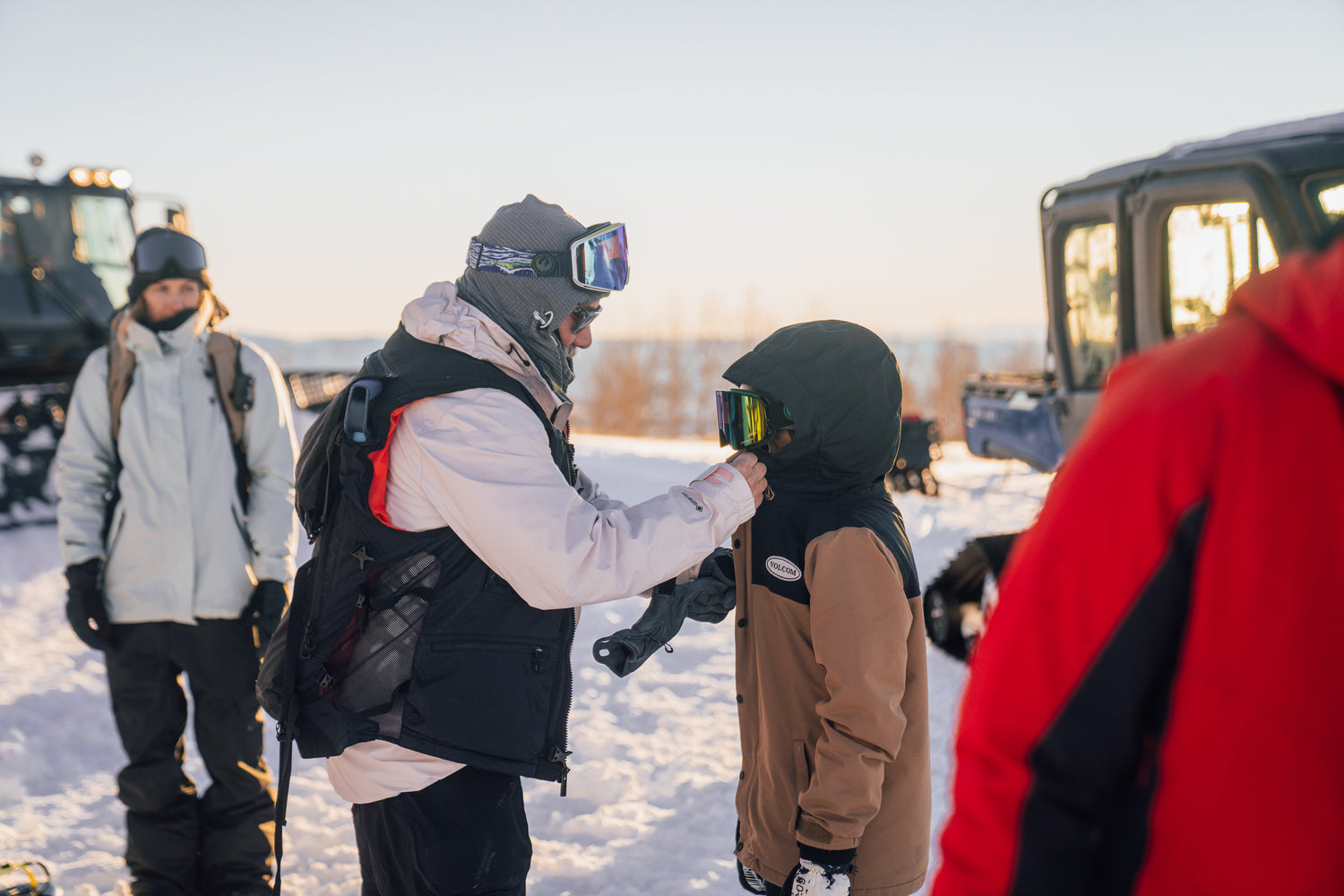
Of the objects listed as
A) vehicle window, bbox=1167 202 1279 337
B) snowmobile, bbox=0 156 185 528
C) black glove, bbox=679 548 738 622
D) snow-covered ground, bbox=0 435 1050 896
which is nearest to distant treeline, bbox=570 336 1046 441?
snowmobile, bbox=0 156 185 528

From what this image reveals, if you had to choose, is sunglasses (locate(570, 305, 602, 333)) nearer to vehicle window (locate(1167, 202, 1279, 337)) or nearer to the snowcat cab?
the snowcat cab

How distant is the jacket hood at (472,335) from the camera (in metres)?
1.95

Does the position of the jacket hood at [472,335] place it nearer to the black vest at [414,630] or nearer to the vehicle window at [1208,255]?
the black vest at [414,630]

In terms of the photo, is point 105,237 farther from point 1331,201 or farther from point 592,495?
point 1331,201

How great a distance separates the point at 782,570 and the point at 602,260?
0.84 metres

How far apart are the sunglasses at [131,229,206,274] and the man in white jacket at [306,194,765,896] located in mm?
1534

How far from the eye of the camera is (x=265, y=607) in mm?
3076

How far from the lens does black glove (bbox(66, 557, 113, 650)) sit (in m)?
2.94

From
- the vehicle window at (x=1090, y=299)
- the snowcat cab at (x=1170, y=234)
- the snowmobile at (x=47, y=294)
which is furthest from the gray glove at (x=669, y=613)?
the snowmobile at (x=47, y=294)

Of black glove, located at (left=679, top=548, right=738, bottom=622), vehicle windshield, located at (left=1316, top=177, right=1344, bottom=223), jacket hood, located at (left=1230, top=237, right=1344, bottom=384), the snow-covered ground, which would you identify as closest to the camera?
jacket hood, located at (left=1230, top=237, right=1344, bottom=384)

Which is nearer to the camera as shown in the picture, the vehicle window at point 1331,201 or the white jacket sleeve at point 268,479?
the white jacket sleeve at point 268,479

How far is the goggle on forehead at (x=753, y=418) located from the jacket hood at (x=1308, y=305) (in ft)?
4.38

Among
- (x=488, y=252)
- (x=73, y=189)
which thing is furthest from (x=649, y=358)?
(x=488, y=252)

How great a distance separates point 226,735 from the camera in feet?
10.00
